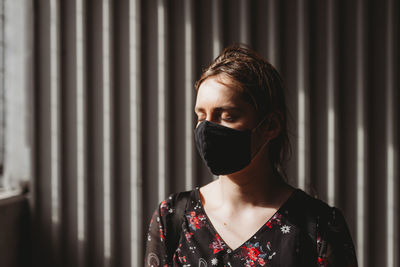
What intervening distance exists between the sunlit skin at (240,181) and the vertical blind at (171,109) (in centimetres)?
77

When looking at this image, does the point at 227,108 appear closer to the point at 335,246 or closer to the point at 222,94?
the point at 222,94

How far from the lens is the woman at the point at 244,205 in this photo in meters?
1.01

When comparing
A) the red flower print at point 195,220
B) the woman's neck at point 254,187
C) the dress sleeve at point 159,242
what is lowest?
the dress sleeve at point 159,242

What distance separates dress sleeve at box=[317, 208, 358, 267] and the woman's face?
17.0 inches

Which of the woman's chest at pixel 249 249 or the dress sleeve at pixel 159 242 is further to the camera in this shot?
the dress sleeve at pixel 159 242

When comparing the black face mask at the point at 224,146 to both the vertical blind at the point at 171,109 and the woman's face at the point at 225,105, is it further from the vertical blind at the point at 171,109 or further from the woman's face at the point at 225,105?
the vertical blind at the point at 171,109

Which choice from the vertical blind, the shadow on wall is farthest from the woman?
the shadow on wall

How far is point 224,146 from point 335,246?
1.60 ft

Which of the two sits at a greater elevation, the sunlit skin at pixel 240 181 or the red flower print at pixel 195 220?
the sunlit skin at pixel 240 181

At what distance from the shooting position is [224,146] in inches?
41.3

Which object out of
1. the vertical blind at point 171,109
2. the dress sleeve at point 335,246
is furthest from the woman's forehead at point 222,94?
the vertical blind at point 171,109

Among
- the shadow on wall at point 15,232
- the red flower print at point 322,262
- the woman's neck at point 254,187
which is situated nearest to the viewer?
the red flower print at point 322,262

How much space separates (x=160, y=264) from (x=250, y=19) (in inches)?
57.9

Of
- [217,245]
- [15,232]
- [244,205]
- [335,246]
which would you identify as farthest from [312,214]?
[15,232]
